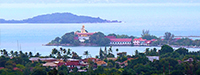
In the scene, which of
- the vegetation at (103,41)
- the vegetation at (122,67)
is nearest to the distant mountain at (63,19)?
the vegetation at (103,41)

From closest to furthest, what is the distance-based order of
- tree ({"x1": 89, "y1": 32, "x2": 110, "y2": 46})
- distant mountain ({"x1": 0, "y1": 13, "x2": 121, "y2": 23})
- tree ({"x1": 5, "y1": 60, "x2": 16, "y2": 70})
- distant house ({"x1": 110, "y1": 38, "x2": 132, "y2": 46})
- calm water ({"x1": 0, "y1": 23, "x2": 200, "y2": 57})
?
tree ({"x1": 5, "y1": 60, "x2": 16, "y2": 70})
calm water ({"x1": 0, "y1": 23, "x2": 200, "y2": 57})
tree ({"x1": 89, "y1": 32, "x2": 110, "y2": 46})
distant house ({"x1": 110, "y1": 38, "x2": 132, "y2": 46})
distant mountain ({"x1": 0, "y1": 13, "x2": 121, "y2": 23})

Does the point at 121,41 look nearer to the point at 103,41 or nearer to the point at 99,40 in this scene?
the point at 103,41

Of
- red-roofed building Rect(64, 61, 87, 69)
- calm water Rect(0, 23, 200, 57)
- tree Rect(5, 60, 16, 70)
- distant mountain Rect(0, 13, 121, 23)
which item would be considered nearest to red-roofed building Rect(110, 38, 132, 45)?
calm water Rect(0, 23, 200, 57)

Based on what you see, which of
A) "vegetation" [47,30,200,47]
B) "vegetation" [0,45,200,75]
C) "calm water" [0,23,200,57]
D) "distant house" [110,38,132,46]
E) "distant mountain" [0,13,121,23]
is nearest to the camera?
"vegetation" [0,45,200,75]

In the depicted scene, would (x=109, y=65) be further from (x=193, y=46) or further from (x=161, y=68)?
(x=193, y=46)

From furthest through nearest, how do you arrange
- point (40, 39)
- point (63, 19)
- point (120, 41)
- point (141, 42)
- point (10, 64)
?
point (63, 19) < point (40, 39) < point (120, 41) < point (141, 42) < point (10, 64)

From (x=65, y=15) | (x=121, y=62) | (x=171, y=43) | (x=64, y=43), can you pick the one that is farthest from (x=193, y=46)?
(x=65, y=15)

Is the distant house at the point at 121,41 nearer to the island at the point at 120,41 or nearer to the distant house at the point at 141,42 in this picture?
the island at the point at 120,41

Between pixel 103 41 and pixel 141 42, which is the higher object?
pixel 103 41

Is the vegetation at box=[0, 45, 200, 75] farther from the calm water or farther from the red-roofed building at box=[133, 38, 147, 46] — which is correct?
the red-roofed building at box=[133, 38, 147, 46]

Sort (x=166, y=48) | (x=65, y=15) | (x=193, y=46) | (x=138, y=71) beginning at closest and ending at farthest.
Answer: (x=138, y=71) < (x=166, y=48) < (x=193, y=46) < (x=65, y=15)

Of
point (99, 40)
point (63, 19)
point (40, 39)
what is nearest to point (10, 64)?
point (99, 40)
